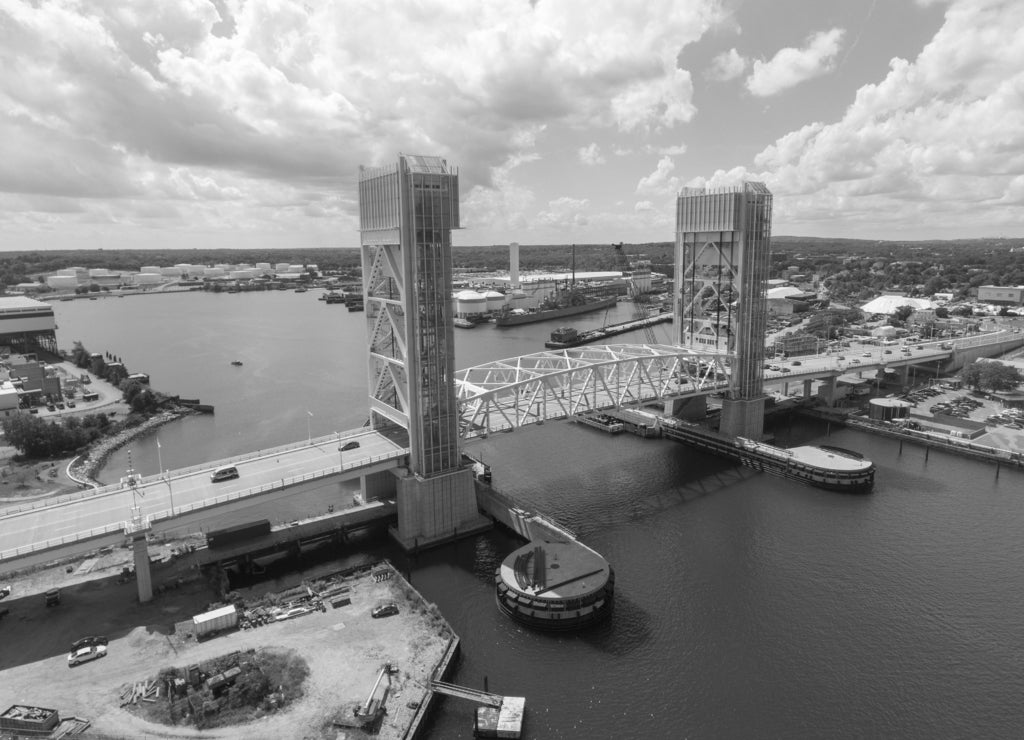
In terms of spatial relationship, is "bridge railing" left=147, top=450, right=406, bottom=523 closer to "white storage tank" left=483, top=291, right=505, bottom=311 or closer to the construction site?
the construction site

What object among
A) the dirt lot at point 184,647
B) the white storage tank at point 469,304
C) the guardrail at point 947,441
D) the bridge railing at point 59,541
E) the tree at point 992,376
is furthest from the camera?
the white storage tank at point 469,304

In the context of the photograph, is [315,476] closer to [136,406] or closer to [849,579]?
[849,579]

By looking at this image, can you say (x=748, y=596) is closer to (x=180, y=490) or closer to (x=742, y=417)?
(x=742, y=417)

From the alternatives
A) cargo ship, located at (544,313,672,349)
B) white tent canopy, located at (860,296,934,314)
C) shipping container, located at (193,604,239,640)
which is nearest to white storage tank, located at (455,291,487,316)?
cargo ship, located at (544,313,672,349)

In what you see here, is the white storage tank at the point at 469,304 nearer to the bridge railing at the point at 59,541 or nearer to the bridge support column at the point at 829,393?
the bridge support column at the point at 829,393

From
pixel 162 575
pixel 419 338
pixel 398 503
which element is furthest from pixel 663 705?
pixel 162 575

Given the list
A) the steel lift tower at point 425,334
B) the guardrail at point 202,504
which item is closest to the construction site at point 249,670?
the guardrail at point 202,504
